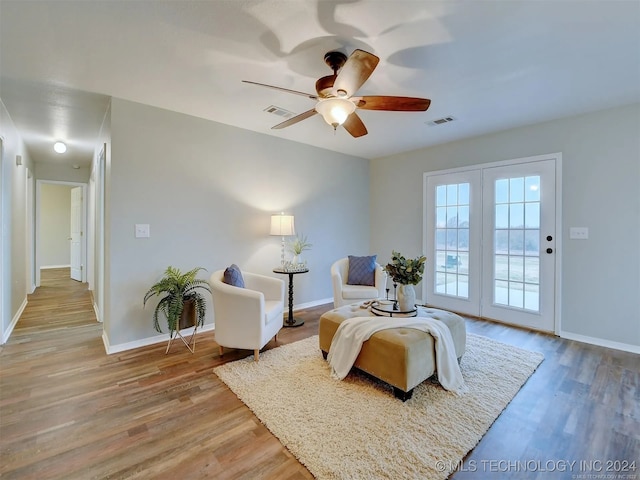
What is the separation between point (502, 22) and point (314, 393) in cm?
283

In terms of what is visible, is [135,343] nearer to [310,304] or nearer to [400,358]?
[310,304]

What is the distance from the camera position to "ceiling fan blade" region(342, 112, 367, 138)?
2.51 meters

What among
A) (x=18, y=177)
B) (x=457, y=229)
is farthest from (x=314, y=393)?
(x=18, y=177)

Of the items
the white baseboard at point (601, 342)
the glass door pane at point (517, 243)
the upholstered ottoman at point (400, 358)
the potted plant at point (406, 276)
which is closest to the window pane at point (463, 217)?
the glass door pane at point (517, 243)

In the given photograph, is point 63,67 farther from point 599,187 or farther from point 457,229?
point 599,187

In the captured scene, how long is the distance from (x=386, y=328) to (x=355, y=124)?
1.77m

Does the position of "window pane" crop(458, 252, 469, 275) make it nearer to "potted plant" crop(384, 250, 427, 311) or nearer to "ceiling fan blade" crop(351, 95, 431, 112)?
"potted plant" crop(384, 250, 427, 311)

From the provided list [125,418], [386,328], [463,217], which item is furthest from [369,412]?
[463,217]

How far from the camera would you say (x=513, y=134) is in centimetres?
387

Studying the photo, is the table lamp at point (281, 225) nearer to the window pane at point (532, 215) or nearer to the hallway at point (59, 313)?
the hallway at point (59, 313)

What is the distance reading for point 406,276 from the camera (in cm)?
266

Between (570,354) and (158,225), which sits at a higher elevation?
(158,225)

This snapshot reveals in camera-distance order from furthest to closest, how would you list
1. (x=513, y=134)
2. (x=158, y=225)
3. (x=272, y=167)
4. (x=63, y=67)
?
(x=272, y=167)
(x=513, y=134)
(x=158, y=225)
(x=63, y=67)

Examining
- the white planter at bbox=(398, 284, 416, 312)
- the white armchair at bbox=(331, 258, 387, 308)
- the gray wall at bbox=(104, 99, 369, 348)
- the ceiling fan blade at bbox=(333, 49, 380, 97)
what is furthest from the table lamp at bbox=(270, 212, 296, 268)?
the ceiling fan blade at bbox=(333, 49, 380, 97)
